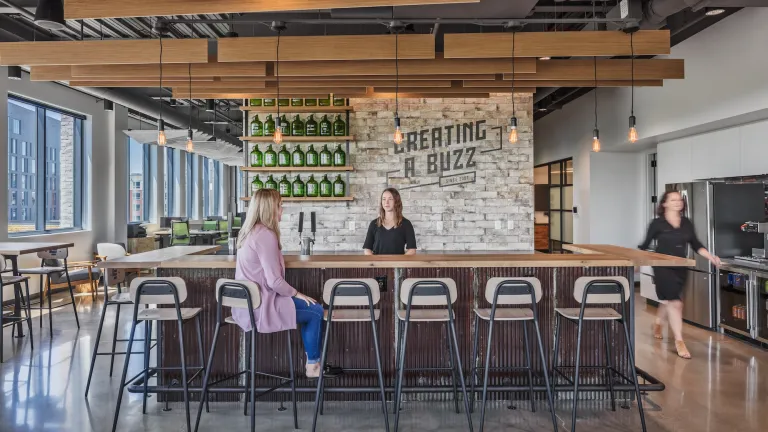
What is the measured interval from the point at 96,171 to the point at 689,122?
9426 millimetres

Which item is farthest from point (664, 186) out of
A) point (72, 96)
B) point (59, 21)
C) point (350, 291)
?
point (72, 96)

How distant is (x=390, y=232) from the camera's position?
14.5 ft

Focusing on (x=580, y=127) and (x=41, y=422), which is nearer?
(x=41, y=422)

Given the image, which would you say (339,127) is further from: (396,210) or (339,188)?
(396,210)

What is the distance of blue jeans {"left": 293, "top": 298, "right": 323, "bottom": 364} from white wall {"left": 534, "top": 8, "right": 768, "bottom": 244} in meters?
4.46

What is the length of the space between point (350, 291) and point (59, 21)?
3257mm

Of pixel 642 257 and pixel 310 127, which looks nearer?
pixel 642 257

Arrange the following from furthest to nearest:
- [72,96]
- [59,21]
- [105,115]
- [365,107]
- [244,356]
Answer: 1. [105,115]
2. [72,96]
3. [365,107]
4. [59,21]
5. [244,356]

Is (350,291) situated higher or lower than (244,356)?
higher

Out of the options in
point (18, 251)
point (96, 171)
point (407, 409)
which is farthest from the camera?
point (96, 171)

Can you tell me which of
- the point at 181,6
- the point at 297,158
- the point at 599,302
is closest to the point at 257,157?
the point at 297,158

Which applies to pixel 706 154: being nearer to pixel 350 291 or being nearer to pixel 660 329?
pixel 660 329

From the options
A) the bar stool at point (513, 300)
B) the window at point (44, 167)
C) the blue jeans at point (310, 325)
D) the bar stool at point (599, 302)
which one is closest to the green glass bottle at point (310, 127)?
the blue jeans at point (310, 325)

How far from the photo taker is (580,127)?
28.9 ft
